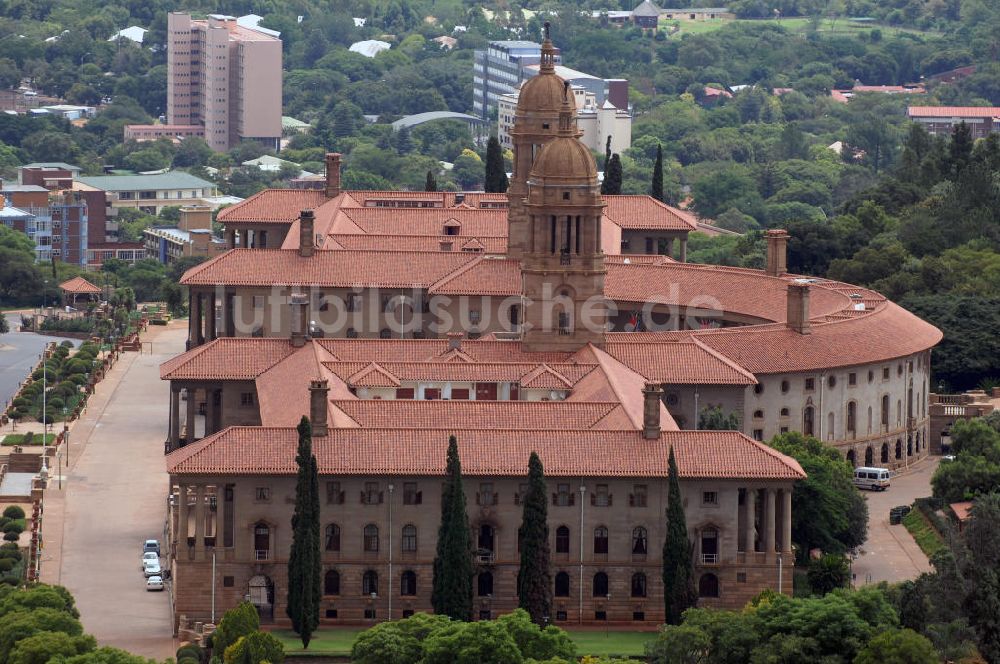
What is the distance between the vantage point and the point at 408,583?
115688 mm

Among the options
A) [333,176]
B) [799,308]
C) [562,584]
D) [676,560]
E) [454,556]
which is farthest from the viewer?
[333,176]

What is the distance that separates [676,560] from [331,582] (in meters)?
12.2

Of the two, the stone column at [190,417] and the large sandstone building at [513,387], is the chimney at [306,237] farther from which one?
the stone column at [190,417]

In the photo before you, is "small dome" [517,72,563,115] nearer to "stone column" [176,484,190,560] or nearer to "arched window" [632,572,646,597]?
"arched window" [632,572,646,597]

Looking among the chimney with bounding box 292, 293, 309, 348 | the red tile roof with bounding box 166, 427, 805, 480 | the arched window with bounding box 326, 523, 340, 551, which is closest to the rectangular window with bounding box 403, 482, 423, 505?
the red tile roof with bounding box 166, 427, 805, 480

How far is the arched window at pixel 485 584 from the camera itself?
380 ft

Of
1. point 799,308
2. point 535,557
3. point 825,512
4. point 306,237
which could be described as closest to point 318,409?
point 535,557

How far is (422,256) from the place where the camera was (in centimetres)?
16000

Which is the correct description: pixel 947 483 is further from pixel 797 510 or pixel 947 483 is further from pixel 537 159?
pixel 537 159

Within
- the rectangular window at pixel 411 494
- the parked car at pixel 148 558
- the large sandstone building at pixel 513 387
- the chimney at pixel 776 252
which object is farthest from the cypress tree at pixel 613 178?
the rectangular window at pixel 411 494

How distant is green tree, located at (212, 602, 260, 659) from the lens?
108 m

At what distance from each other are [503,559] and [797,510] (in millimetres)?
12710

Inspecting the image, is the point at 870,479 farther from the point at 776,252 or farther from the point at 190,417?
the point at 190,417

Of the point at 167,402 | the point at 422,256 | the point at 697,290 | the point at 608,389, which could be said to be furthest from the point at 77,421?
the point at 608,389
